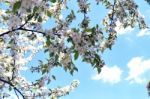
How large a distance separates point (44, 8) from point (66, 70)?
216 centimetres

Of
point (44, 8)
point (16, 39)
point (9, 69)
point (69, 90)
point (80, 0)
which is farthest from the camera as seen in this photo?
point (69, 90)

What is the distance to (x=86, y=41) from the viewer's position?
8.01 m

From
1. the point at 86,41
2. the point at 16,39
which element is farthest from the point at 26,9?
the point at 16,39

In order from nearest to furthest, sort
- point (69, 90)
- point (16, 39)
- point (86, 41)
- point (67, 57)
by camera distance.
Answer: point (86, 41), point (67, 57), point (16, 39), point (69, 90)

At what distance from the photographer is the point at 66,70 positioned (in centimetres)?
869

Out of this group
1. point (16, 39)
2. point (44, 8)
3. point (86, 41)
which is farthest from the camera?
point (16, 39)

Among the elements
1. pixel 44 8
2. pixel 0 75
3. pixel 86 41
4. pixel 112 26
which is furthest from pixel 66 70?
pixel 0 75

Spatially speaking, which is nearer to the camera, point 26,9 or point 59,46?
point 26,9

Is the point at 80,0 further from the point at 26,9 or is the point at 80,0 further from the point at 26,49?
the point at 26,49

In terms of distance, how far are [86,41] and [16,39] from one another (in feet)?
14.8

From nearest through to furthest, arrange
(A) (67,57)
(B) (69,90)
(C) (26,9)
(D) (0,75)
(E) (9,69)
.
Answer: (C) (26,9)
(A) (67,57)
(D) (0,75)
(E) (9,69)
(B) (69,90)

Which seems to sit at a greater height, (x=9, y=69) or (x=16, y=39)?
(x=9, y=69)

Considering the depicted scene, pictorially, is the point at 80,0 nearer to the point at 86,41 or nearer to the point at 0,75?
the point at 86,41

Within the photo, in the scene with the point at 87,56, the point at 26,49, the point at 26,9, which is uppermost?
the point at 26,49
